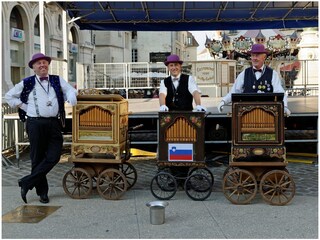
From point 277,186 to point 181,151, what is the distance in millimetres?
1205

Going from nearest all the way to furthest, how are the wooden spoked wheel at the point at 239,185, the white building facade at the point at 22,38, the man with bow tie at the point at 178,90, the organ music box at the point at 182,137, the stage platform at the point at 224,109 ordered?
the wooden spoked wheel at the point at 239,185 < the organ music box at the point at 182,137 < the man with bow tie at the point at 178,90 < the stage platform at the point at 224,109 < the white building facade at the point at 22,38

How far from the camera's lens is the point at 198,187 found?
5.78 meters

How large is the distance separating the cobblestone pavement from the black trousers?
1.04 meters

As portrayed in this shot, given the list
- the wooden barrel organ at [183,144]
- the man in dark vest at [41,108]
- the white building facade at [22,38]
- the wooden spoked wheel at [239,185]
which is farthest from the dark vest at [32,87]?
the white building facade at [22,38]

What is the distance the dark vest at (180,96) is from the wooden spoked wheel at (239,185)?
3.51ft

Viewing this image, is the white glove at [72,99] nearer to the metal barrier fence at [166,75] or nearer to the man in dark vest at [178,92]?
the man in dark vest at [178,92]

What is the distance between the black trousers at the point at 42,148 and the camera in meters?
5.61

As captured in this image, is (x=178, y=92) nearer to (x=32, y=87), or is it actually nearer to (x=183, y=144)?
(x=183, y=144)

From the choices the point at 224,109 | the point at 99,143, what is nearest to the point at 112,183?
the point at 99,143

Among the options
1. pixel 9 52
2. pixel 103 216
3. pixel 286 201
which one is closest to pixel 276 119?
pixel 286 201

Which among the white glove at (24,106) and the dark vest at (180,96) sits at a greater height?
the dark vest at (180,96)

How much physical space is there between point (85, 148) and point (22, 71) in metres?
19.6

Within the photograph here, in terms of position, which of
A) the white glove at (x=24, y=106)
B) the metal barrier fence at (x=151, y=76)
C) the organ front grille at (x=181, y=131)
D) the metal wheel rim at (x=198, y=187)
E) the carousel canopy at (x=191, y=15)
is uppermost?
the carousel canopy at (x=191, y=15)

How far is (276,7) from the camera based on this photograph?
10.8 metres
